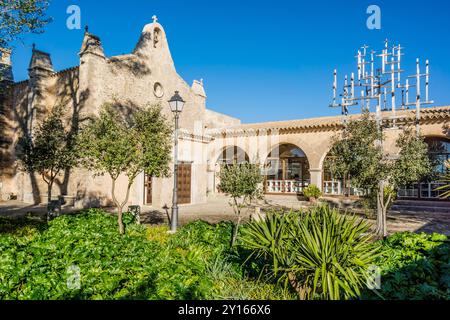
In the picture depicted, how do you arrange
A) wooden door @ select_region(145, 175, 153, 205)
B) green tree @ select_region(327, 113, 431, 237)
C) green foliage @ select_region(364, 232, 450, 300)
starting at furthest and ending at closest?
wooden door @ select_region(145, 175, 153, 205) → green tree @ select_region(327, 113, 431, 237) → green foliage @ select_region(364, 232, 450, 300)

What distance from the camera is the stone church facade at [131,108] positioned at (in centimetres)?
1575

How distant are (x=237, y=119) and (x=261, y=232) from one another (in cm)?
3123

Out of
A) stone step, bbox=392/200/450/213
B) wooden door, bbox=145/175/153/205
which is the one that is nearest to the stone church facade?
wooden door, bbox=145/175/153/205

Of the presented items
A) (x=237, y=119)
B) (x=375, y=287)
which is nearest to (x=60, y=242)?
(x=375, y=287)

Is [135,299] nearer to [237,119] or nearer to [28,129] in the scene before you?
[28,129]

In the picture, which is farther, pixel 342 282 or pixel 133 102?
pixel 133 102

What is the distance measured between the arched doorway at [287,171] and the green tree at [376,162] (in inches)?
522

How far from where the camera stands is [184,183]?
19.9m

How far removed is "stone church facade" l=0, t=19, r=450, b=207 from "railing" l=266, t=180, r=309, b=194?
0.08 m

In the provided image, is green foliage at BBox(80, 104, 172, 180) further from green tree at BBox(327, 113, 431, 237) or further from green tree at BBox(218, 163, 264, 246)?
green tree at BBox(327, 113, 431, 237)

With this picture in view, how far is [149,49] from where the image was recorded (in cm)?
1891

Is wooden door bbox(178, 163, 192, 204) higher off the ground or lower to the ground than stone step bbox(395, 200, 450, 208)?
higher

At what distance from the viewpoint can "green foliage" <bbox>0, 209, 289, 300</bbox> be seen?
4254 millimetres

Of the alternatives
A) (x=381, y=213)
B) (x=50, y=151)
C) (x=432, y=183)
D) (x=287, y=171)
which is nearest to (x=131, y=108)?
(x=50, y=151)
